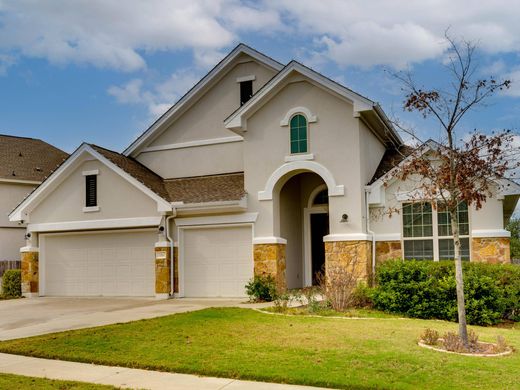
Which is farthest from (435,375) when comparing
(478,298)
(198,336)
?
(478,298)

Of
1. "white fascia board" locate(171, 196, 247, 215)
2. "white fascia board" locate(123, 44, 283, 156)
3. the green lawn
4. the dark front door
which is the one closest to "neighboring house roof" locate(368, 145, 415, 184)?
the dark front door

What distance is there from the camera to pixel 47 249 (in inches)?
845

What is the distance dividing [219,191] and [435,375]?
1231 centimetres

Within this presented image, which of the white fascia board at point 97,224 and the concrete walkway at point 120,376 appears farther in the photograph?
the white fascia board at point 97,224

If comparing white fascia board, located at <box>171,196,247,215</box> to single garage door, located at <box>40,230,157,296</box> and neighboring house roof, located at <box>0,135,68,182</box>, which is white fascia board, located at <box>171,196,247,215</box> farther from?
neighboring house roof, located at <box>0,135,68,182</box>

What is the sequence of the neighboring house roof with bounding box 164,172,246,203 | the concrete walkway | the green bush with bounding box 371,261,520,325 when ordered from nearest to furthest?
the concrete walkway → the green bush with bounding box 371,261,520,325 → the neighboring house roof with bounding box 164,172,246,203

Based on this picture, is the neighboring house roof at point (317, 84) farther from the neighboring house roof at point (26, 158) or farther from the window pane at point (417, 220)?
the neighboring house roof at point (26, 158)

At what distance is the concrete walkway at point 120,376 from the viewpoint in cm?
752

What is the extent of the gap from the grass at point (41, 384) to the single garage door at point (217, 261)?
35.9 feet

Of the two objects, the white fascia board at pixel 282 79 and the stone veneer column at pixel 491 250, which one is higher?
the white fascia board at pixel 282 79

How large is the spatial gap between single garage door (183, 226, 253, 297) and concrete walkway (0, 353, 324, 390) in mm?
9776

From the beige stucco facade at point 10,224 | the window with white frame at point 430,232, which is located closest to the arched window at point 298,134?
the window with white frame at point 430,232

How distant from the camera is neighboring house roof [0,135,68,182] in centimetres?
2945

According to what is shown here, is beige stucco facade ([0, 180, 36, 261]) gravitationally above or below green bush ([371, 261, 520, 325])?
above
